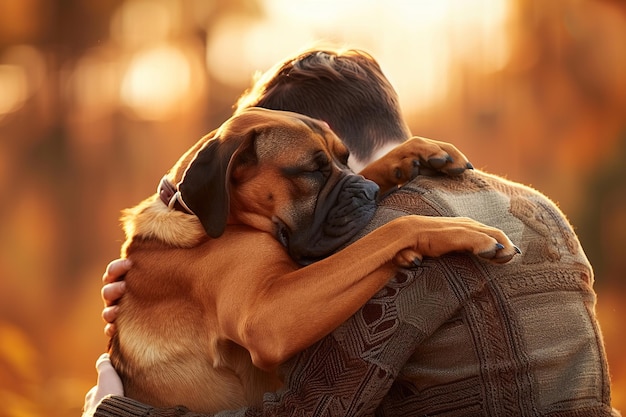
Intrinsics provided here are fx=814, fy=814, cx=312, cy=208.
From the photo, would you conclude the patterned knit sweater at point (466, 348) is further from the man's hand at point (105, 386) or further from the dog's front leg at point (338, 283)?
the man's hand at point (105, 386)

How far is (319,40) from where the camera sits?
3689 mm

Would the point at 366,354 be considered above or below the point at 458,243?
below

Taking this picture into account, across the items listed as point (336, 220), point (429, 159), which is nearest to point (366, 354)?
point (336, 220)

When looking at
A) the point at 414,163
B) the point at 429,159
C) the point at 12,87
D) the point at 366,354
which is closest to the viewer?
the point at 366,354

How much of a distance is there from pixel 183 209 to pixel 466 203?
1060 mm

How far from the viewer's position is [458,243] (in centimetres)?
229

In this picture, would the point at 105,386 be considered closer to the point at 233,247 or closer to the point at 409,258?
the point at 233,247

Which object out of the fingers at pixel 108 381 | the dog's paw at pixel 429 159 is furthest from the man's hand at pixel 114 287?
the dog's paw at pixel 429 159

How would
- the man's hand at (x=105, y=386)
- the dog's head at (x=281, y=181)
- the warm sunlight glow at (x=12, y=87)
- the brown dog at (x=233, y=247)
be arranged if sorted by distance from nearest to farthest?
the brown dog at (x=233, y=247), the dog's head at (x=281, y=181), the man's hand at (x=105, y=386), the warm sunlight glow at (x=12, y=87)

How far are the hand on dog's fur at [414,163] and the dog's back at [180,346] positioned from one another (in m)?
0.70

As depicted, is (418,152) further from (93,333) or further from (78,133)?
(78,133)

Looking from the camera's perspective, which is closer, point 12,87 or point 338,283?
point 338,283

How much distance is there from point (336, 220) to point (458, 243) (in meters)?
0.60

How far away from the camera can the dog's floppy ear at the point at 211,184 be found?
273 centimetres
